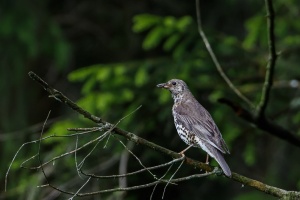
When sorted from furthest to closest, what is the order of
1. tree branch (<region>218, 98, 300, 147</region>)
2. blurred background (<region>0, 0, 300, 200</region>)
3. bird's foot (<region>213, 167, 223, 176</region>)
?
1. blurred background (<region>0, 0, 300, 200</region>)
2. tree branch (<region>218, 98, 300, 147</region>)
3. bird's foot (<region>213, 167, 223, 176</region>)

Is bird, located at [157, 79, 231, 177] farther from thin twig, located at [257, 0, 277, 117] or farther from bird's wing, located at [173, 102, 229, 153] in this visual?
thin twig, located at [257, 0, 277, 117]

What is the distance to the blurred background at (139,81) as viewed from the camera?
7.50m

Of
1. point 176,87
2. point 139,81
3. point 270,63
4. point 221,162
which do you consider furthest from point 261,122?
point 139,81

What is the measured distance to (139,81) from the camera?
7418mm

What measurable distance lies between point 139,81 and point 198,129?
264 centimetres

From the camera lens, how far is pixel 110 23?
1101 centimetres

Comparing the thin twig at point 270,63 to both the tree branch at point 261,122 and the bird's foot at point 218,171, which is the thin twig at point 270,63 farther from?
the bird's foot at point 218,171

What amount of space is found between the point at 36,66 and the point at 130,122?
3.77m

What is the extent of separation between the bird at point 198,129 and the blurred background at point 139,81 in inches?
35.6

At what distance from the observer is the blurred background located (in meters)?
7.50

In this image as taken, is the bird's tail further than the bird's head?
No

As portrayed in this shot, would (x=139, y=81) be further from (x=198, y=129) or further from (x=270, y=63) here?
(x=270, y=63)

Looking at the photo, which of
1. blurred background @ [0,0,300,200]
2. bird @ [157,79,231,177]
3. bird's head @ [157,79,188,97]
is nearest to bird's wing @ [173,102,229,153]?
bird @ [157,79,231,177]

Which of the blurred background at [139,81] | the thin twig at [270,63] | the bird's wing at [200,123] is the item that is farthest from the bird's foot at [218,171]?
the blurred background at [139,81]
